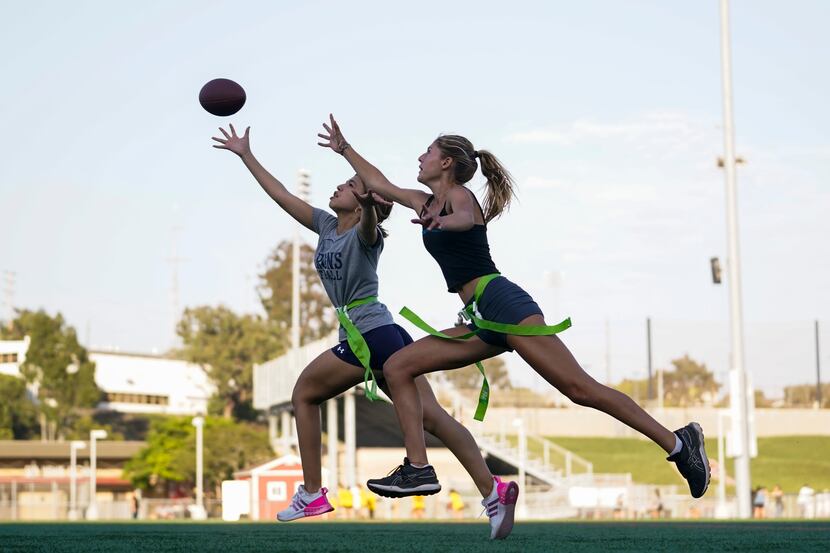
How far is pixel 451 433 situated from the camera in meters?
7.68

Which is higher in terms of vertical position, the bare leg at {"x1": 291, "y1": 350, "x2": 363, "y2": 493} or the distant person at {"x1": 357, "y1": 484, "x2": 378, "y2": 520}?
the bare leg at {"x1": 291, "y1": 350, "x2": 363, "y2": 493}

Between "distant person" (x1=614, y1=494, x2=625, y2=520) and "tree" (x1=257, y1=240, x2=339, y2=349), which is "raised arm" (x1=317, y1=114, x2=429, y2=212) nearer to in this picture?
"distant person" (x1=614, y1=494, x2=625, y2=520)

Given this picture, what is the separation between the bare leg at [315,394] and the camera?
7832mm

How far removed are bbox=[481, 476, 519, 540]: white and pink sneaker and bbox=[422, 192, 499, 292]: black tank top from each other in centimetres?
115

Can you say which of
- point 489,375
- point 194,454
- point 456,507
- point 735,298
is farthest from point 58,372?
point 735,298

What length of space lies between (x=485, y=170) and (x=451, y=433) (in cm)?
151

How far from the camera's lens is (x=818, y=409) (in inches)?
2945

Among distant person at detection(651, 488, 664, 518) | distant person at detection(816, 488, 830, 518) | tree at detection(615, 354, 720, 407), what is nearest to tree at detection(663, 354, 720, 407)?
tree at detection(615, 354, 720, 407)

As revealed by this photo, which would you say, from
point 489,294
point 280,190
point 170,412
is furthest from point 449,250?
point 170,412

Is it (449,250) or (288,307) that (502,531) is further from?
(288,307)

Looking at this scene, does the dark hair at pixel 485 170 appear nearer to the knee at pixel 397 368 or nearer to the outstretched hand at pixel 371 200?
the outstretched hand at pixel 371 200

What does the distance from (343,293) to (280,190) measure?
91 centimetres

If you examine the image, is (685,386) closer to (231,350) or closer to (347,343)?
(231,350)

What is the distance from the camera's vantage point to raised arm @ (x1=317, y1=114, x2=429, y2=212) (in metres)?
7.18
